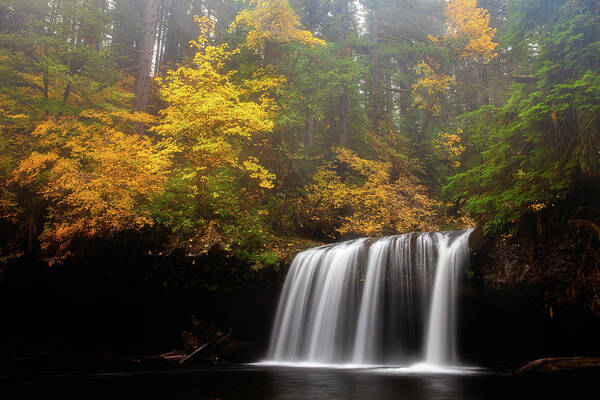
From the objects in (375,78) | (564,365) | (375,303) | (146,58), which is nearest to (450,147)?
(375,78)

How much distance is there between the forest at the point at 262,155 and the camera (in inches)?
289

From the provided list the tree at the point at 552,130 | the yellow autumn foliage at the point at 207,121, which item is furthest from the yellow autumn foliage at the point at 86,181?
the tree at the point at 552,130

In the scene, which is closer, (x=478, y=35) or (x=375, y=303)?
(x=375, y=303)

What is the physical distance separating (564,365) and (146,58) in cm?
1624

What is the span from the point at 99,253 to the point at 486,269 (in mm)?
10173

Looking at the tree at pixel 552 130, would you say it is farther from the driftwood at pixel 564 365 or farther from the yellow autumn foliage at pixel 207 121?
the yellow autumn foliage at pixel 207 121

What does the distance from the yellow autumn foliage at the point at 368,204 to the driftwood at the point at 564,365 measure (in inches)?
319

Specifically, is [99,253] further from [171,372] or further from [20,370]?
[171,372]

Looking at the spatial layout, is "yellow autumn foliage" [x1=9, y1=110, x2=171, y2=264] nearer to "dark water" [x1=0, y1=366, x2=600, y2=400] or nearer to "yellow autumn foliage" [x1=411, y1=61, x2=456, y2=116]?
"dark water" [x1=0, y1=366, x2=600, y2=400]

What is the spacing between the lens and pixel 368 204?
14625mm

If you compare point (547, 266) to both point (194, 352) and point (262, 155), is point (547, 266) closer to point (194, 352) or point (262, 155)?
point (194, 352)

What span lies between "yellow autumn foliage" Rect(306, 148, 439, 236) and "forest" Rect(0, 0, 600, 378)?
8 cm

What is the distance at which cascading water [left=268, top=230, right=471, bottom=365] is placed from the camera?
329 inches

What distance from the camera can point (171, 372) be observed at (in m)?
7.57
